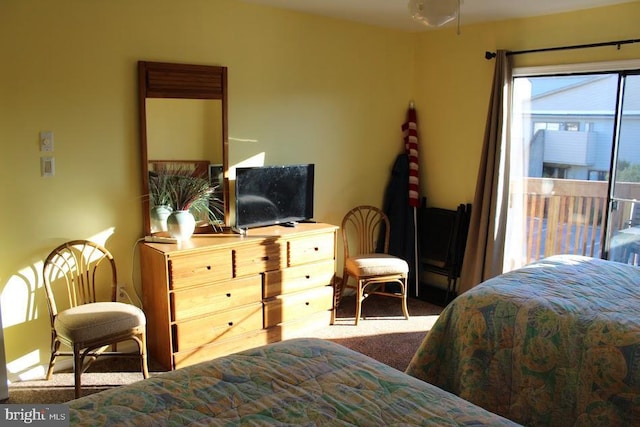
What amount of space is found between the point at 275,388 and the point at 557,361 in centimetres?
135

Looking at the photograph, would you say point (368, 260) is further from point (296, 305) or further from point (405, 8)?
point (405, 8)

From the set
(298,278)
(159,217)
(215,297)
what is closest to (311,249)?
(298,278)

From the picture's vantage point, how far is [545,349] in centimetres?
238

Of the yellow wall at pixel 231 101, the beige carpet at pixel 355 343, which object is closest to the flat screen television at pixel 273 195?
the yellow wall at pixel 231 101

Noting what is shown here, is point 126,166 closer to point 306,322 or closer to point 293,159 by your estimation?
point 293,159

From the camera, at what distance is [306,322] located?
4.06 m

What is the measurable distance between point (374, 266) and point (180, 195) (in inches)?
61.5

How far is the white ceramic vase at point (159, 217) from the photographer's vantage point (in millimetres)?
3594

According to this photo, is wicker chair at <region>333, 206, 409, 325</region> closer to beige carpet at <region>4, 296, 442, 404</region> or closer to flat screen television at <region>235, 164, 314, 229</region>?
beige carpet at <region>4, 296, 442, 404</region>

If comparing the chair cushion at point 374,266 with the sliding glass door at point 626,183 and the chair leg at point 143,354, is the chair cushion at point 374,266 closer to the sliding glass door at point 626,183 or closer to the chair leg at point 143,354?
the sliding glass door at point 626,183

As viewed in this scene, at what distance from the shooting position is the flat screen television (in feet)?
12.6

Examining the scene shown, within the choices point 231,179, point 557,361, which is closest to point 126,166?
point 231,179

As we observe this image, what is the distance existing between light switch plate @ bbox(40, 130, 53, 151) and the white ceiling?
163cm

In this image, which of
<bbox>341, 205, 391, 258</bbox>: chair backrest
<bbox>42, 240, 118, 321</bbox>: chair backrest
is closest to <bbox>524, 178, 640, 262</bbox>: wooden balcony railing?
<bbox>341, 205, 391, 258</bbox>: chair backrest
